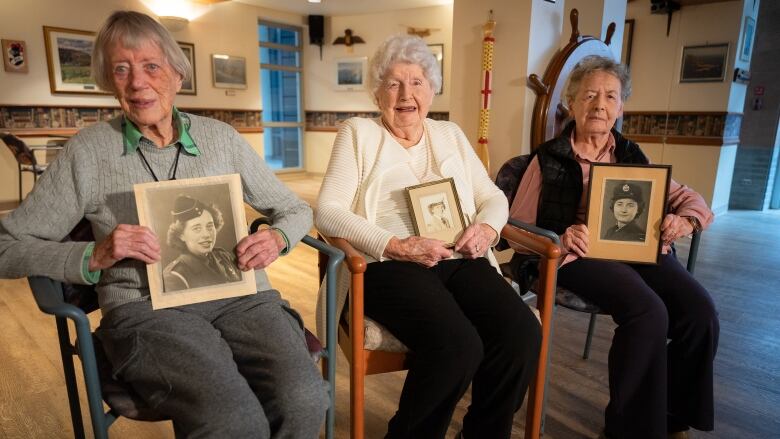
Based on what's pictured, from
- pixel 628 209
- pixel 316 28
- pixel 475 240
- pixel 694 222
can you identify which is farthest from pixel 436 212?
pixel 316 28

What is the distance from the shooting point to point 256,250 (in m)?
1.16

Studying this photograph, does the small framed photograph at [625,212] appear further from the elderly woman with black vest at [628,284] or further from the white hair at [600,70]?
the white hair at [600,70]

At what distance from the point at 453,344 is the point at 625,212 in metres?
0.77

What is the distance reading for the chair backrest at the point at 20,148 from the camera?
446cm

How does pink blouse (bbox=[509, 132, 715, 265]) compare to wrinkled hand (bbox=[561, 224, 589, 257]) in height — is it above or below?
above

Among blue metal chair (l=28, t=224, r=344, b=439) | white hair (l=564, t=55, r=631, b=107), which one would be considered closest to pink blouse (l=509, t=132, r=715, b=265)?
white hair (l=564, t=55, r=631, b=107)

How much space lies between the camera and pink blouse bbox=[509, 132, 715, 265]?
165 cm

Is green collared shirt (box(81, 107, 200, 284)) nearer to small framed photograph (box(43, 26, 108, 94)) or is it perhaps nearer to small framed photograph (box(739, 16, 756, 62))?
small framed photograph (box(43, 26, 108, 94))

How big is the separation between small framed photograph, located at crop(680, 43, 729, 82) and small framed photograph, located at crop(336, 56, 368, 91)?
4.39 m

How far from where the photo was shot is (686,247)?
4047 millimetres

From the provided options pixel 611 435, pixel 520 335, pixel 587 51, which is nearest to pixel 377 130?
pixel 520 335

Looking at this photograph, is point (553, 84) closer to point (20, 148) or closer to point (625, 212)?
point (625, 212)

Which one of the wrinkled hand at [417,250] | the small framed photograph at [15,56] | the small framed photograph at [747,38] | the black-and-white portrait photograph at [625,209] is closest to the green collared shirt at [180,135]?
the wrinkled hand at [417,250]

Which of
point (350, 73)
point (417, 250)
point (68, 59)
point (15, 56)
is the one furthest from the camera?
point (350, 73)
